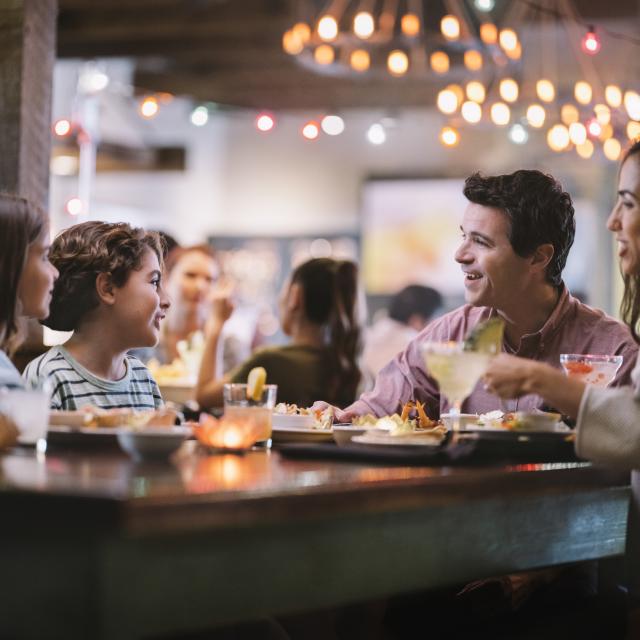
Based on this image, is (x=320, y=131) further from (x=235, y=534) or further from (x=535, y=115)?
(x=235, y=534)

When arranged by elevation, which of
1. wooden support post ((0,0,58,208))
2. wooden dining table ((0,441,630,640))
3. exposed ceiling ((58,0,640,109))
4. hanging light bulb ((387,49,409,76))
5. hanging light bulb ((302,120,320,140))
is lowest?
wooden dining table ((0,441,630,640))

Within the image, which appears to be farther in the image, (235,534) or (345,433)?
(345,433)

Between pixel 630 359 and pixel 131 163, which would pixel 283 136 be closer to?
pixel 131 163

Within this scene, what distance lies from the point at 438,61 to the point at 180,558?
662 centimetres

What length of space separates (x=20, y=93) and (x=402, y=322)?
3.31m

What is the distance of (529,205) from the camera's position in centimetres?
286

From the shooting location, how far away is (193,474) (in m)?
1.49

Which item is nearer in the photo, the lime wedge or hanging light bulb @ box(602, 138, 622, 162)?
the lime wedge

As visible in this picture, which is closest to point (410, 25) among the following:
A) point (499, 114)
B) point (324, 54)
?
point (324, 54)

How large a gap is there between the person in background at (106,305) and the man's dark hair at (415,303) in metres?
3.54

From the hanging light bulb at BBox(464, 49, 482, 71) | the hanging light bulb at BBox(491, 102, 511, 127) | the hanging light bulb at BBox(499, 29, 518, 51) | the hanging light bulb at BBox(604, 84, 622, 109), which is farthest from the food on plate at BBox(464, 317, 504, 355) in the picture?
the hanging light bulb at BBox(464, 49, 482, 71)

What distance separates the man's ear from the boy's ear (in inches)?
42.3

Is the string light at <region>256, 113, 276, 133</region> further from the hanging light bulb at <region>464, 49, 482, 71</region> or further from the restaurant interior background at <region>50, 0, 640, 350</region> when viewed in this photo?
the hanging light bulb at <region>464, 49, 482, 71</region>

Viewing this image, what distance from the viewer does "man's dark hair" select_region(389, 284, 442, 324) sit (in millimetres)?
6160
